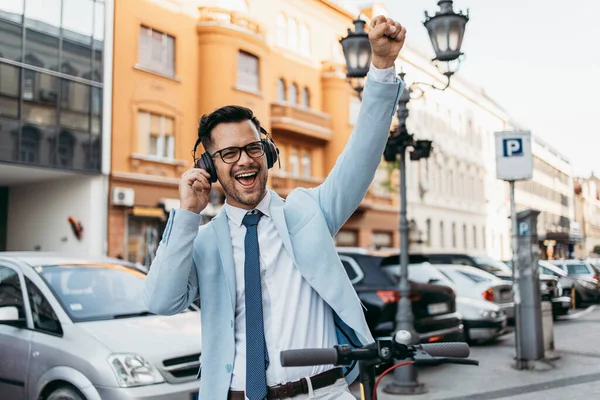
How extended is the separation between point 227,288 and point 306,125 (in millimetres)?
25550

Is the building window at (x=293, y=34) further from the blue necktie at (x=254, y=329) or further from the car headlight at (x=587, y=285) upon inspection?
the blue necktie at (x=254, y=329)

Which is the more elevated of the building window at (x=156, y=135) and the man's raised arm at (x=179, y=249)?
the building window at (x=156, y=135)

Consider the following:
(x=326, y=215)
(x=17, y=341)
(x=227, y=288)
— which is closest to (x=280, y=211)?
(x=326, y=215)

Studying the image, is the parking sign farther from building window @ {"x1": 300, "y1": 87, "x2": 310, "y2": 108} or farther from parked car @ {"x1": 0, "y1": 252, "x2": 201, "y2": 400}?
building window @ {"x1": 300, "y1": 87, "x2": 310, "y2": 108}

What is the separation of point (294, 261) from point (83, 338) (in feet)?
10.3

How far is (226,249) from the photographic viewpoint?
2307 mm

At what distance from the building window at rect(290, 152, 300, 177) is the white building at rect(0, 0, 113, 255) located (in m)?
9.51

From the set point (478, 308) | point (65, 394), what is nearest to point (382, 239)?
point (478, 308)

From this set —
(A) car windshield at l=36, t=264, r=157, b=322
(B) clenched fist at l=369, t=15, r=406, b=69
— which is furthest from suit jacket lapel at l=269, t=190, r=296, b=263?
(A) car windshield at l=36, t=264, r=157, b=322

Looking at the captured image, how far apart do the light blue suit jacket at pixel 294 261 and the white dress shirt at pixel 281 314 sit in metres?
0.03

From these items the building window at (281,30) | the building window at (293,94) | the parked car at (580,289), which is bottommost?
the parked car at (580,289)

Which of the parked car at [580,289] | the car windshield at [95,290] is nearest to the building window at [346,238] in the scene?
the parked car at [580,289]

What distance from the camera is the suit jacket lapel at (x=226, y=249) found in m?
2.26

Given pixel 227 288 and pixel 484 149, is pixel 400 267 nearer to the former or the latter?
pixel 227 288
